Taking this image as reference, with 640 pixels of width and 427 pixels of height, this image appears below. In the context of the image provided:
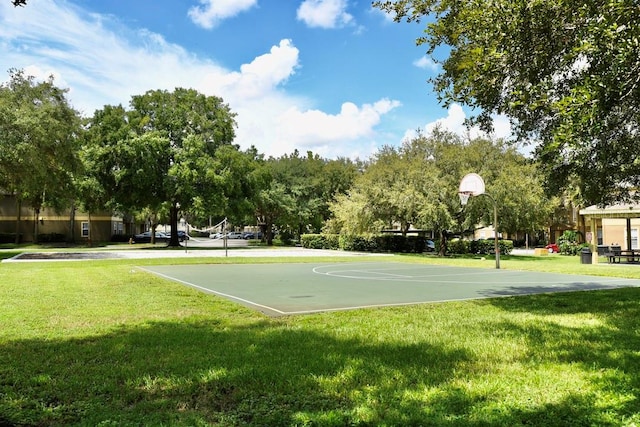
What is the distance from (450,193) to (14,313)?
27831mm

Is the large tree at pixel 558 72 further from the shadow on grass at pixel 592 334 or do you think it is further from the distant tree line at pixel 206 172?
the distant tree line at pixel 206 172

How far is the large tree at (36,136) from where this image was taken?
982 inches

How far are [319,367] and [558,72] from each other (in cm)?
712

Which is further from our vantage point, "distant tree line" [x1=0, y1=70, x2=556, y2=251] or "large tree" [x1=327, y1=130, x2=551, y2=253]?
"large tree" [x1=327, y1=130, x2=551, y2=253]

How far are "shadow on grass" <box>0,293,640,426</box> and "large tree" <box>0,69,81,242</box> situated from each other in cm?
2189

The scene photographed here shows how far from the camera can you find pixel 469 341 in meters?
6.74

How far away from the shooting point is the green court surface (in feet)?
37.0

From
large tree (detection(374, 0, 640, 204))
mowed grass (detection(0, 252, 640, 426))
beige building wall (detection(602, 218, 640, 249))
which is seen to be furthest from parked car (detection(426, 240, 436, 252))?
mowed grass (detection(0, 252, 640, 426))

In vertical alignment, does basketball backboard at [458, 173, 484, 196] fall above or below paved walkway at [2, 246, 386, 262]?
above

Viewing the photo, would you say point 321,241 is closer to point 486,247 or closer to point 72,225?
point 486,247

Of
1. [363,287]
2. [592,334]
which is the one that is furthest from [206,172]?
[592,334]

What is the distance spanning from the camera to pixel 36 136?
83.7 ft

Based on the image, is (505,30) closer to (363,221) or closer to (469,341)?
(469,341)

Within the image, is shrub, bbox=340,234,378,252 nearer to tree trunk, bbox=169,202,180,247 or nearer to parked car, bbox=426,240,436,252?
parked car, bbox=426,240,436,252
